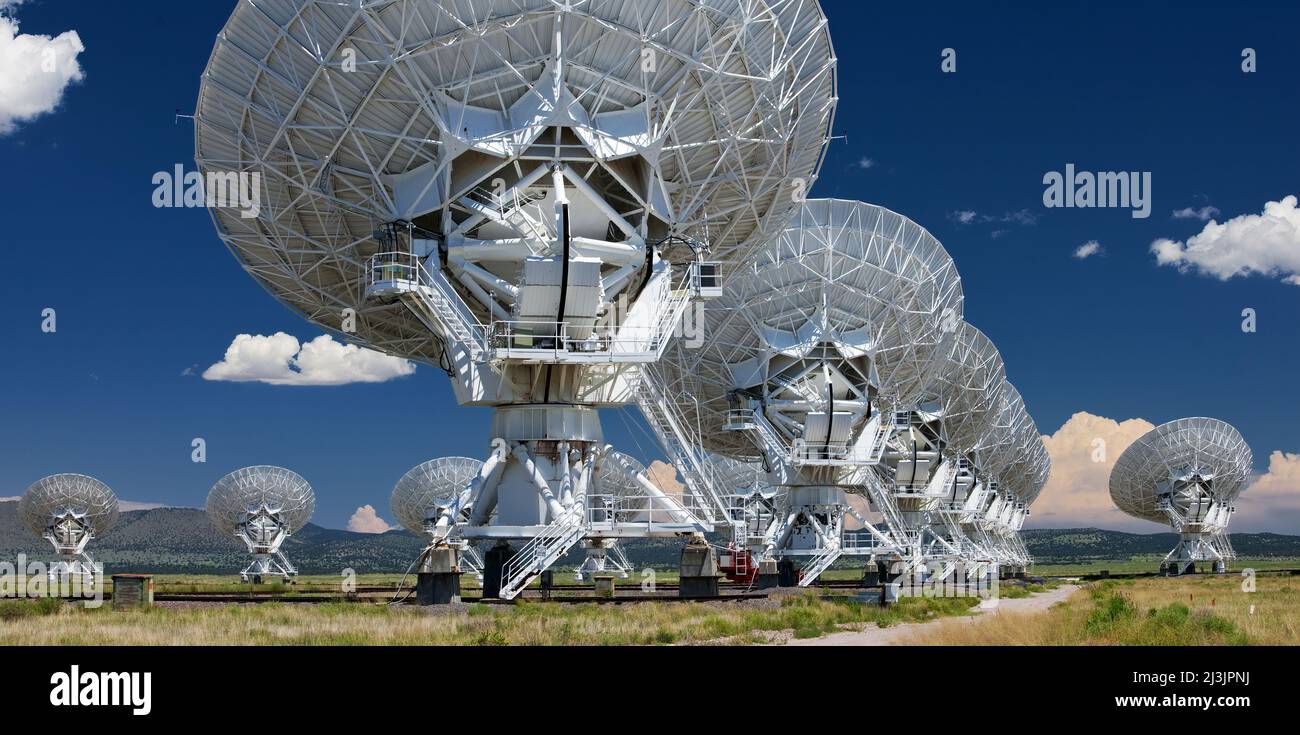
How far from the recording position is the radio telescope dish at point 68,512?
236 ft

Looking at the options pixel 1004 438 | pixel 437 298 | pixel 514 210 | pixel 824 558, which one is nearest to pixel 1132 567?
pixel 1004 438

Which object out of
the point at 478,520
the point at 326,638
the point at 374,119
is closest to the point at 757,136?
the point at 374,119

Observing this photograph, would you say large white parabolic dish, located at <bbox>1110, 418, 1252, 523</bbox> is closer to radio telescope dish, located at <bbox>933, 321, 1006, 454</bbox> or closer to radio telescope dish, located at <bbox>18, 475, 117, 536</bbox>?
radio telescope dish, located at <bbox>933, 321, 1006, 454</bbox>

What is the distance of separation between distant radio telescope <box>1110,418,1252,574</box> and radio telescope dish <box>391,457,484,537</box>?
43.1m

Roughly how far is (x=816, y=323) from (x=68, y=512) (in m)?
49.6

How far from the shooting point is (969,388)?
2729 inches

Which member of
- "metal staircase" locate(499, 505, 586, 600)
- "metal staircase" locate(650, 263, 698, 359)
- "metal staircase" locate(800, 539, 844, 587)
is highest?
"metal staircase" locate(650, 263, 698, 359)

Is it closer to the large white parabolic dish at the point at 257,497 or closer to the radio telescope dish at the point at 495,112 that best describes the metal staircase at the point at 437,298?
the radio telescope dish at the point at 495,112

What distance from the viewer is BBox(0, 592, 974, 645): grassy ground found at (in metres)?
19.9

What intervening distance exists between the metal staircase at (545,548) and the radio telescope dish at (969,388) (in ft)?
127

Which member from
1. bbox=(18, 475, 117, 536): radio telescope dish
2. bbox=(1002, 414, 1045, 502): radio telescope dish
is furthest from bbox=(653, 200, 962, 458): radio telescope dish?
bbox=(1002, 414, 1045, 502): radio telescope dish

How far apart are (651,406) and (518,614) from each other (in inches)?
396

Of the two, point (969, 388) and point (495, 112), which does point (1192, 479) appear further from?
point (495, 112)

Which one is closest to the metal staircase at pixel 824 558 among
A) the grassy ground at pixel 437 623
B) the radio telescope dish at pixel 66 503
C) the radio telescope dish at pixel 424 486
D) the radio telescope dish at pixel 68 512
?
the grassy ground at pixel 437 623
